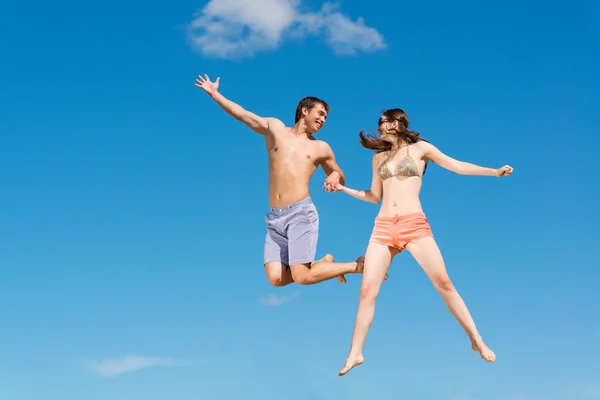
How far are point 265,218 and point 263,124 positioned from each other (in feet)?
4.60

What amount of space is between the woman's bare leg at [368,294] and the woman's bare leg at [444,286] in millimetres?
473

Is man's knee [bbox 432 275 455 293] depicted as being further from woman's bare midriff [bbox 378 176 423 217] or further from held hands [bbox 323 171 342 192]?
held hands [bbox 323 171 342 192]

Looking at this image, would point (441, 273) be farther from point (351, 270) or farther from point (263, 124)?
point (263, 124)

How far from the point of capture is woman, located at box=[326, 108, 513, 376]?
30.5ft

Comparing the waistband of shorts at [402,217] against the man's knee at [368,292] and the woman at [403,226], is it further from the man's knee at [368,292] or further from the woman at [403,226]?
the man's knee at [368,292]

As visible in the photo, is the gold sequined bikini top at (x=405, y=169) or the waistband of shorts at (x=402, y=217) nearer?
the waistband of shorts at (x=402, y=217)

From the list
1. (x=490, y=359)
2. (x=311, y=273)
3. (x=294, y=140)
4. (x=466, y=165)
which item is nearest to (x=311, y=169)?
(x=294, y=140)

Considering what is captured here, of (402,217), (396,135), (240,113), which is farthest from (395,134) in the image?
(240,113)

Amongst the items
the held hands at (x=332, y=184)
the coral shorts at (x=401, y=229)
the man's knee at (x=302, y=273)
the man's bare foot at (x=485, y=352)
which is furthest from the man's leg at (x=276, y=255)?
the man's bare foot at (x=485, y=352)

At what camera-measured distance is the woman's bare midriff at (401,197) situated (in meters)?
9.47

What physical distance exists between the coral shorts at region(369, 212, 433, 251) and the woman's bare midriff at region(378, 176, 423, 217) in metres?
0.07

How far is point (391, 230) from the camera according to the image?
30.9ft

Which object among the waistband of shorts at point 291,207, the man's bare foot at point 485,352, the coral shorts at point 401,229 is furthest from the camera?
the waistband of shorts at point 291,207

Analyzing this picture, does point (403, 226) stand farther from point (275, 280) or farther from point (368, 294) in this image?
point (275, 280)
